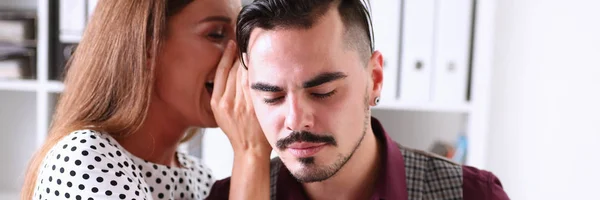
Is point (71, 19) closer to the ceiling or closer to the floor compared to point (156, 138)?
closer to the ceiling

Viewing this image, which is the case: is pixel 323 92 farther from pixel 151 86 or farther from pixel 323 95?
pixel 151 86

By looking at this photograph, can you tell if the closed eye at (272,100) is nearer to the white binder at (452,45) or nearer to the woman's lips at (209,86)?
the woman's lips at (209,86)

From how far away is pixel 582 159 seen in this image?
1.87m

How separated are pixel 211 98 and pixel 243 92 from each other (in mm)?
103

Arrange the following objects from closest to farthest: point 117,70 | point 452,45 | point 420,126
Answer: point 117,70 → point 452,45 → point 420,126

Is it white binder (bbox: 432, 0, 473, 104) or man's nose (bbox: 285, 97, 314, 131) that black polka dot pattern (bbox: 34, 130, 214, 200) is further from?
white binder (bbox: 432, 0, 473, 104)

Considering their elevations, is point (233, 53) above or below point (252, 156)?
above

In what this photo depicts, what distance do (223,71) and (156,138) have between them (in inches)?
8.2

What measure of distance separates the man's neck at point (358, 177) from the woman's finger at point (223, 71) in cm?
25

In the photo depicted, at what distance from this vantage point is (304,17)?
105cm

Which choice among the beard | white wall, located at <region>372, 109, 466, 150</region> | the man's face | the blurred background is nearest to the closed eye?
the man's face

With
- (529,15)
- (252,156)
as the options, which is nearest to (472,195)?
(252,156)

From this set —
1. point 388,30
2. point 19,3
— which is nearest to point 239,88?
point 388,30

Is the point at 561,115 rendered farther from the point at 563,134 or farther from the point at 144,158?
the point at 144,158
